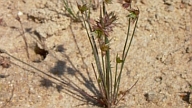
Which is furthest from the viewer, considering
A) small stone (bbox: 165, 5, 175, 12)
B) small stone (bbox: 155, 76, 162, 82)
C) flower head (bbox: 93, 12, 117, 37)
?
small stone (bbox: 165, 5, 175, 12)

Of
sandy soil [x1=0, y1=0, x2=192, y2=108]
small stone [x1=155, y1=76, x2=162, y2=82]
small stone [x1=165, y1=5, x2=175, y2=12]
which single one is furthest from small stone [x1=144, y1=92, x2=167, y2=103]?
small stone [x1=165, y1=5, x2=175, y2=12]

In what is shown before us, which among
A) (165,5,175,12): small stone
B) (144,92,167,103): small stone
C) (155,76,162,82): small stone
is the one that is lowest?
(144,92,167,103): small stone

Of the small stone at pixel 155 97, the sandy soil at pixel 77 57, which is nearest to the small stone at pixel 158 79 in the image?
the sandy soil at pixel 77 57

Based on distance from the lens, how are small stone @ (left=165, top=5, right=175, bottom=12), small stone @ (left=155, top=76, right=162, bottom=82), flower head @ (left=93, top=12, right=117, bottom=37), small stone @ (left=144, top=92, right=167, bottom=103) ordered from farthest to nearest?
small stone @ (left=165, top=5, right=175, bottom=12), small stone @ (left=155, top=76, right=162, bottom=82), small stone @ (left=144, top=92, right=167, bottom=103), flower head @ (left=93, top=12, right=117, bottom=37)

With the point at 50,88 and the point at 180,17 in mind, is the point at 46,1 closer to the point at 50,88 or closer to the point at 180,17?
the point at 50,88

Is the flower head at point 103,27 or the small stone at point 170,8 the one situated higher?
the flower head at point 103,27

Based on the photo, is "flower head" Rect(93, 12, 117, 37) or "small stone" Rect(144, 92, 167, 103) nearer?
"flower head" Rect(93, 12, 117, 37)

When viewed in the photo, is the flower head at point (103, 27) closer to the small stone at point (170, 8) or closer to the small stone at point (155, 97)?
the small stone at point (155, 97)

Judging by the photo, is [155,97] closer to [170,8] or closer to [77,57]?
[77,57]

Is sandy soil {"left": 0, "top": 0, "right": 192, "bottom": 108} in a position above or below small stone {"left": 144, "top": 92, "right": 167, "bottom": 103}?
above

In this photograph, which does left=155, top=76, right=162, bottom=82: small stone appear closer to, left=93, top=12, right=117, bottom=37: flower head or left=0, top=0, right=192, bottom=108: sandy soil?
left=0, top=0, right=192, bottom=108: sandy soil
